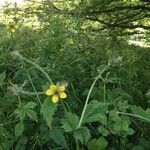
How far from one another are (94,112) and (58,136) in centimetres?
18

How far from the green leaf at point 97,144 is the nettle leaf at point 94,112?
0.14 meters

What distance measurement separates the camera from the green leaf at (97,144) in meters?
1.93

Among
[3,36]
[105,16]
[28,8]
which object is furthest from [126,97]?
[28,8]

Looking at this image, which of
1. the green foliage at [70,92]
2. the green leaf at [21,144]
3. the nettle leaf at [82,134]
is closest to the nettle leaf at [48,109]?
the green foliage at [70,92]

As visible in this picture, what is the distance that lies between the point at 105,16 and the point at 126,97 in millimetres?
6539

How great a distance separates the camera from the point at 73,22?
9.04 ft

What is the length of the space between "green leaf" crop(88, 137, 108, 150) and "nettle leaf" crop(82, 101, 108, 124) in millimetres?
141

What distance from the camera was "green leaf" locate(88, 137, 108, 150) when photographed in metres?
1.93

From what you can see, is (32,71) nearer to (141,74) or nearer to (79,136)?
(79,136)

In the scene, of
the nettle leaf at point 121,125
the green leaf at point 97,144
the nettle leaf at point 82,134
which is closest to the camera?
the nettle leaf at point 82,134

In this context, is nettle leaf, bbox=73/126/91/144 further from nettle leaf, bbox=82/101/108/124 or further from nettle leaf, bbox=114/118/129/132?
nettle leaf, bbox=114/118/129/132

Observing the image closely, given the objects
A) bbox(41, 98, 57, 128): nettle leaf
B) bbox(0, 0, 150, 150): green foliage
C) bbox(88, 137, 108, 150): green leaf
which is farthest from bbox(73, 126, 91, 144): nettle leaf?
bbox(88, 137, 108, 150): green leaf

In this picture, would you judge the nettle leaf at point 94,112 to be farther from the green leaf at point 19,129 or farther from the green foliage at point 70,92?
the green leaf at point 19,129

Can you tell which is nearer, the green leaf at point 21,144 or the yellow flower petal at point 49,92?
the yellow flower petal at point 49,92
